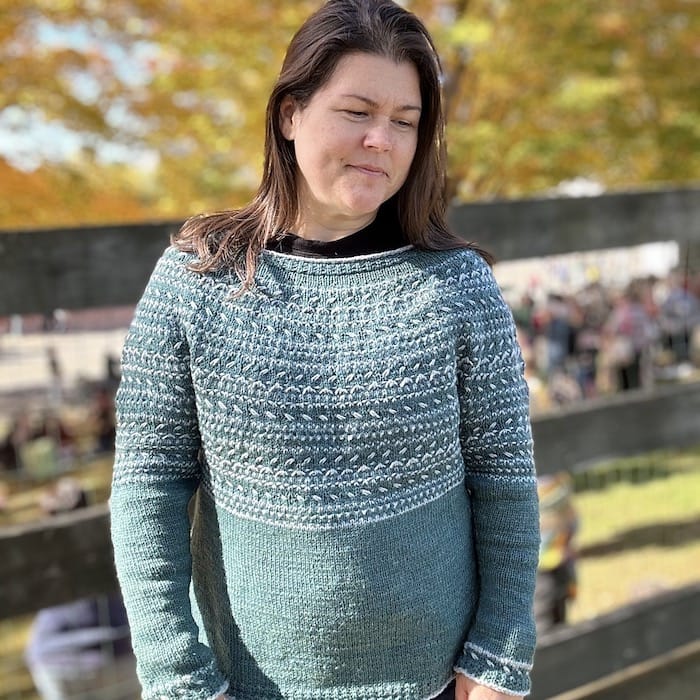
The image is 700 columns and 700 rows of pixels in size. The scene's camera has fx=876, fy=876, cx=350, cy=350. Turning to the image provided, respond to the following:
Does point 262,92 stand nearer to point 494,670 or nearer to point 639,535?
point 639,535

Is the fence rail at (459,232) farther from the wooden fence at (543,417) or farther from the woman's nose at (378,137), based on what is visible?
the woman's nose at (378,137)

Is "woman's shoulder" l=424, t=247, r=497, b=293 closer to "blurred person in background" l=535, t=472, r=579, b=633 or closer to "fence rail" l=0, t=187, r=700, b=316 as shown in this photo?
"fence rail" l=0, t=187, r=700, b=316

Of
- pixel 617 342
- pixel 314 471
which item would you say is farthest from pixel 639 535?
pixel 314 471

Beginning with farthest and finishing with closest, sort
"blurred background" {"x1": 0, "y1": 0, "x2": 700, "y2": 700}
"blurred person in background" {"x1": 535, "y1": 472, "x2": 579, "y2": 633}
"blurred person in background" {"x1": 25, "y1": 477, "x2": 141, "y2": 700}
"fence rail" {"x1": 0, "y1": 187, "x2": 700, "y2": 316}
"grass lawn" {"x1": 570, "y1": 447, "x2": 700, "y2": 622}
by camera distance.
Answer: "grass lawn" {"x1": 570, "y1": 447, "x2": 700, "y2": 622} → "blurred person in background" {"x1": 535, "y1": 472, "x2": 579, "y2": 633} → "blurred person in background" {"x1": 25, "y1": 477, "x2": 141, "y2": 700} → "blurred background" {"x1": 0, "y1": 0, "x2": 700, "y2": 700} → "fence rail" {"x1": 0, "y1": 187, "x2": 700, "y2": 316}

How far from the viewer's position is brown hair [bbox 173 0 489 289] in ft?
4.16

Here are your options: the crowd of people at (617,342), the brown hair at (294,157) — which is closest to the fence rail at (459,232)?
the brown hair at (294,157)

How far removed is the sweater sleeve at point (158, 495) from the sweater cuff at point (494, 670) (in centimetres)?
38

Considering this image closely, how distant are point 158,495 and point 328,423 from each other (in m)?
0.28

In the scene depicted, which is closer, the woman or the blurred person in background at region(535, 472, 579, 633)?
the woman

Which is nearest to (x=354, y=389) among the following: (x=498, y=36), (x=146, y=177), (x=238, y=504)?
(x=238, y=504)

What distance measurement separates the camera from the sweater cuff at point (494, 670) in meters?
1.35

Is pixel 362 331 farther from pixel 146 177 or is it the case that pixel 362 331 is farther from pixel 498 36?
pixel 146 177

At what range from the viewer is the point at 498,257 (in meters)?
2.22

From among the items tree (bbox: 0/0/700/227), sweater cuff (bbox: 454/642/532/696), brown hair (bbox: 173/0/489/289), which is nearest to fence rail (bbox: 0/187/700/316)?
brown hair (bbox: 173/0/489/289)
